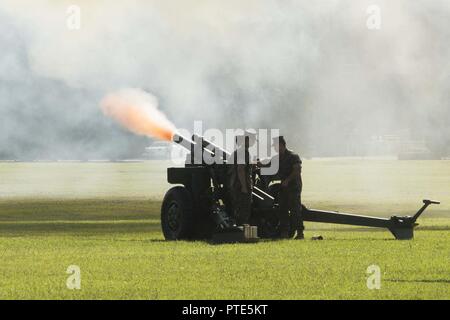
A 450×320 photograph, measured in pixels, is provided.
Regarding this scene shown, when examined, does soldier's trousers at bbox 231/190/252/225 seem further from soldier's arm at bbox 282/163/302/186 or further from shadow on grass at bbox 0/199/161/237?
shadow on grass at bbox 0/199/161/237

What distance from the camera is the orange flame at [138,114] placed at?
26672mm

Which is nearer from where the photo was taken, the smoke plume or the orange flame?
the orange flame

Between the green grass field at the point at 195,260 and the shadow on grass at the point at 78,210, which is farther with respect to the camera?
the shadow on grass at the point at 78,210

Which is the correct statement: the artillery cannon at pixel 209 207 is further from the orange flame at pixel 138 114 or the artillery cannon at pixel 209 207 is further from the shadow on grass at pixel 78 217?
the shadow on grass at pixel 78 217

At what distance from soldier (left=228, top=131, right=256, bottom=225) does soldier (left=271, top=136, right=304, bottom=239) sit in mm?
750

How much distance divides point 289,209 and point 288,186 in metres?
0.42

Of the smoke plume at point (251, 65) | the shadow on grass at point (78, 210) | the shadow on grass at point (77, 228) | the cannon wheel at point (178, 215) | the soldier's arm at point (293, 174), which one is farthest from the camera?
the smoke plume at point (251, 65)

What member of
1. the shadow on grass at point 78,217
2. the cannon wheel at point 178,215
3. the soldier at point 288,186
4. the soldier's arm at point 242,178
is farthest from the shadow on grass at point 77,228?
the soldier's arm at point 242,178

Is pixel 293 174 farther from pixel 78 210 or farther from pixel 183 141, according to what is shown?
pixel 78 210

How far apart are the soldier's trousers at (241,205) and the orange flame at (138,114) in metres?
Result: 2.18

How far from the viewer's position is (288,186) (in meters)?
25.3

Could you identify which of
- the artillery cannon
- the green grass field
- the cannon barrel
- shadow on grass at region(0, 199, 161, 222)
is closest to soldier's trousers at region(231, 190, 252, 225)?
the artillery cannon

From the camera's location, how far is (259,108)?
282 ft

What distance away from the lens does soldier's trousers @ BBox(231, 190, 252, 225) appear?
24.7 m
